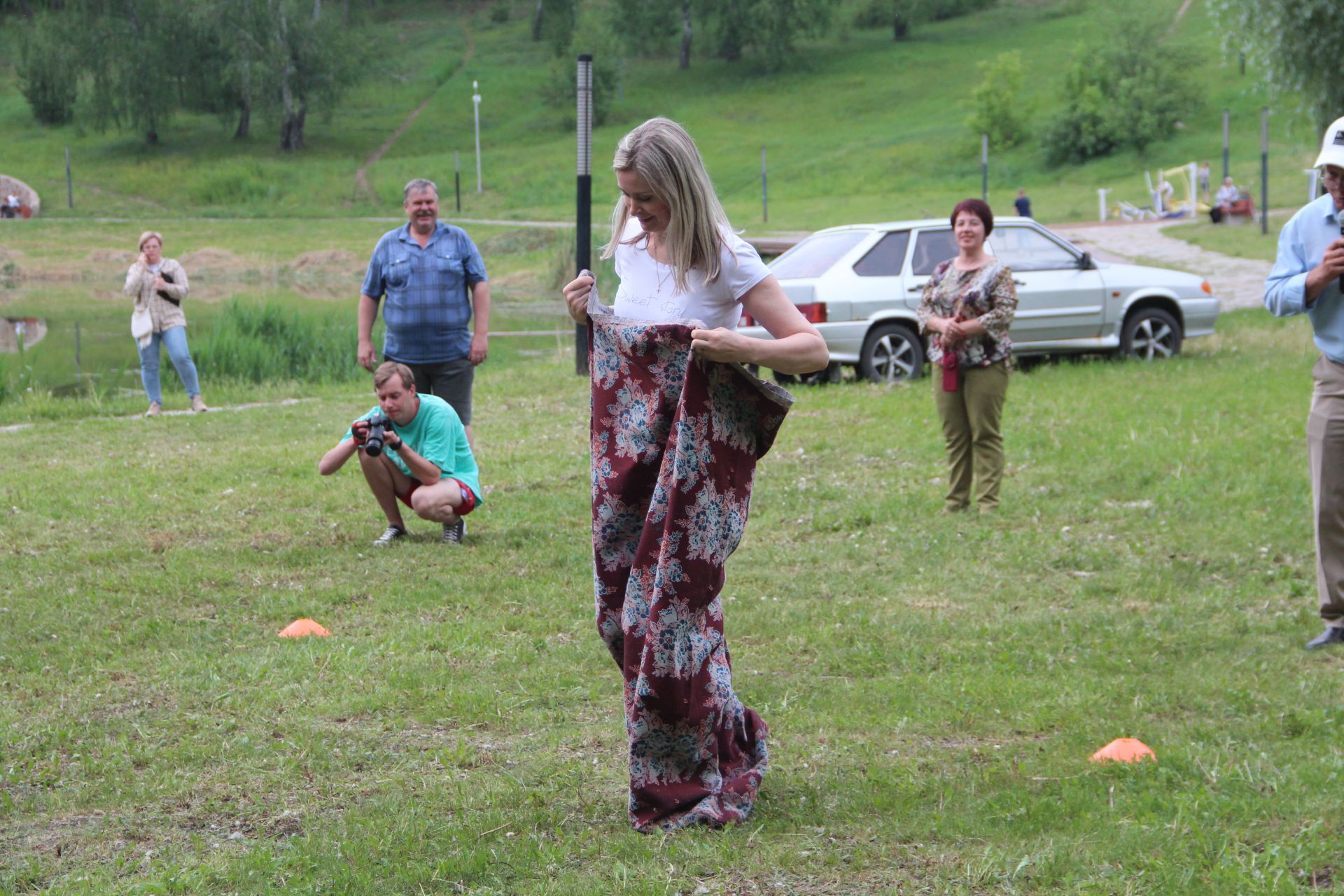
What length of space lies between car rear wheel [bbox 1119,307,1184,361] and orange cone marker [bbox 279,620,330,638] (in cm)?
1125

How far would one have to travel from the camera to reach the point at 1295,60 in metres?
20.4

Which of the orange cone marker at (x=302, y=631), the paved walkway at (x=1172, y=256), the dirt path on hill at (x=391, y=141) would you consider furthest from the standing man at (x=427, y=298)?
the dirt path on hill at (x=391, y=141)

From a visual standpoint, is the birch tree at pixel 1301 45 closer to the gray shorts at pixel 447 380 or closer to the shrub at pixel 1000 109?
the gray shorts at pixel 447 380

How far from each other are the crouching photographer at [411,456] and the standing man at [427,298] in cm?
60

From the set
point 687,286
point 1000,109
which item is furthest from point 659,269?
point 1000,109

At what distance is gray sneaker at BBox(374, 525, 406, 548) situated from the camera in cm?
812

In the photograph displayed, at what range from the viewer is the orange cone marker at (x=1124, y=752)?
4.66 metres

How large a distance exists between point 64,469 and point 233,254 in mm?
32434

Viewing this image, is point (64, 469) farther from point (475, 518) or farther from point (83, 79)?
point (83, 79)

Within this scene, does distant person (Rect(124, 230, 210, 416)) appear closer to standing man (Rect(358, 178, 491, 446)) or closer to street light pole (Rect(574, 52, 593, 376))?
street light pole (Rect(574, 52, 593, 376))

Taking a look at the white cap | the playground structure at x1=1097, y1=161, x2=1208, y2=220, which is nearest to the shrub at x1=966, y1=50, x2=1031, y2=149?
the playground structure at x1=1097, y1=161, x2=1208, y2=220

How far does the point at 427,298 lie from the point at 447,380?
0.56 m

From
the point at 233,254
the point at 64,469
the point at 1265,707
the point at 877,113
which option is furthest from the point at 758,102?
the point at 1265,707

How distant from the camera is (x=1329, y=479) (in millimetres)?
6035
